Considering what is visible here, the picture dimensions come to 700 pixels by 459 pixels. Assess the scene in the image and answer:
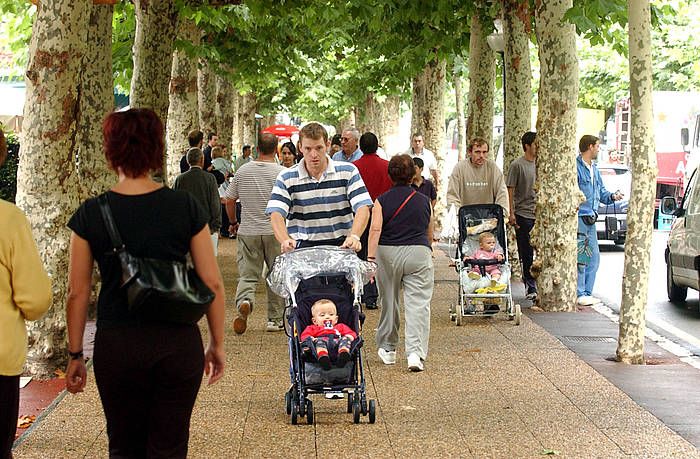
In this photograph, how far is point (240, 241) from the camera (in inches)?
526

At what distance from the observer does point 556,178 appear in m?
15.3

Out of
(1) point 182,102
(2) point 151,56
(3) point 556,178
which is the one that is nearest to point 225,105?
(1) point 182,102

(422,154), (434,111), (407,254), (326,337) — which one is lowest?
(326,337)

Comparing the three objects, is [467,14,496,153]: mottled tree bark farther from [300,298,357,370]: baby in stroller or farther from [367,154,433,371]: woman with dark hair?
[300,298,357,370]: baby in stroller

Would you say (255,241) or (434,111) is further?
(434,111)

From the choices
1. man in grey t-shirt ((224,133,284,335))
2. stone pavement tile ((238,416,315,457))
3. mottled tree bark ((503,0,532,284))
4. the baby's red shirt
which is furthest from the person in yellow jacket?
mottled tree bark ((503,0,532,284))

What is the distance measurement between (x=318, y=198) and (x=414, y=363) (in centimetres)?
165

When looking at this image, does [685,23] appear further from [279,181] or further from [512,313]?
[279,181]

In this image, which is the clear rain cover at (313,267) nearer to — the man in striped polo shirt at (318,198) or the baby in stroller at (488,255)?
the man in striped polo shirt at (318,198)

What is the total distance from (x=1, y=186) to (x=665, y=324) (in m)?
9.10

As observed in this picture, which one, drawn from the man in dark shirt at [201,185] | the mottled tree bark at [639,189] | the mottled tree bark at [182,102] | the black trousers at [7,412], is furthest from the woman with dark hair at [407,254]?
the mottled tree bark at [182,102]

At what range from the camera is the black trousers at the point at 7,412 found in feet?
16.6

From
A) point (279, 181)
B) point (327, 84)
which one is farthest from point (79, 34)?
point (327, 84)

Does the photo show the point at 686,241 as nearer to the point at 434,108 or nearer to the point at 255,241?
the point at 255,241
